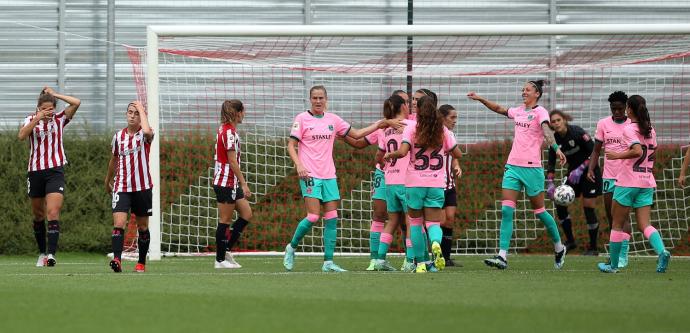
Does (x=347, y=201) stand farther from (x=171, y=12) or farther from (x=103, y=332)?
(x=103, y=332)

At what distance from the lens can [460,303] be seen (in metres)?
8.23

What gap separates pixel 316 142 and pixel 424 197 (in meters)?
1.29

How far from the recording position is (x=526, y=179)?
1256cm

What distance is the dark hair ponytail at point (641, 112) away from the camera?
1127 centimetres

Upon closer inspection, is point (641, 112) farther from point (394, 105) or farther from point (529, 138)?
point (394, 105)

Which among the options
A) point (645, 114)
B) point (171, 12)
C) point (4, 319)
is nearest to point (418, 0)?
point (171, 12)

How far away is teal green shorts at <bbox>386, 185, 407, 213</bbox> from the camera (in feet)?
40.3

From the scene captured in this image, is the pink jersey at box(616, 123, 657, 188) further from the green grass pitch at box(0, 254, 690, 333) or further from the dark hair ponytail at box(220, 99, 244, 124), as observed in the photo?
the dark hair ponytail at box(220, 99, 244, 124)

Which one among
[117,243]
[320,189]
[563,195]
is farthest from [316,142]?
[563,195]

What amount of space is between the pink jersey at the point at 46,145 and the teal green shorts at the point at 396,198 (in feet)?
12.0

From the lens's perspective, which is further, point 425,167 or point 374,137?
point 374,137

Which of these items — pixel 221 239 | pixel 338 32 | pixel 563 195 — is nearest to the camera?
pixel 221 239

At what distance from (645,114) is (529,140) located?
1.57 m

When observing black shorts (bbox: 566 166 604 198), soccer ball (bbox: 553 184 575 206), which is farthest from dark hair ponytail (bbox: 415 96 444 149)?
black shorts (bbox: 566 166 604 198)
